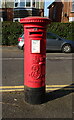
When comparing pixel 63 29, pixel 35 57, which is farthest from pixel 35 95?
pixel 63 29

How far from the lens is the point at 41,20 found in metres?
3.10

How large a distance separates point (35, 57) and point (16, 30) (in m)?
11.5

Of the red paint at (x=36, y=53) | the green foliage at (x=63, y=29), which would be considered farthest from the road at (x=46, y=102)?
the green foliage at (x=63, y=29)

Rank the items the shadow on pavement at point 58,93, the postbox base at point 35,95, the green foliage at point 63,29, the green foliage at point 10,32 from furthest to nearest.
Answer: the green foliage at point 63,29 → the green foliage at point 10,32 → the shadow on pavement at point 58,93 → the postbox base at point 35,95

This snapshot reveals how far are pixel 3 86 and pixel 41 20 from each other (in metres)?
2.20

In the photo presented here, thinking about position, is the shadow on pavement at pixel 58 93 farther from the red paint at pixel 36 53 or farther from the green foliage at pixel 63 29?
the green foliage at pixel 63 29

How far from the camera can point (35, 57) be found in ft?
10.8

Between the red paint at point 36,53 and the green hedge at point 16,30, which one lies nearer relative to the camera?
the red paint at point 36,53

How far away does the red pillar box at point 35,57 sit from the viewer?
10.4 feet

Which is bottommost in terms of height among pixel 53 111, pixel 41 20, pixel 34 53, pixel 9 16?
pixel 53 111

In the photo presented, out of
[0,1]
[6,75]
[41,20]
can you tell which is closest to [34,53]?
[41,20]

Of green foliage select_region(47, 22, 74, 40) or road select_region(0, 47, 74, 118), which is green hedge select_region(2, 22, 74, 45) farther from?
road select_region(0, 47, 74, 118)

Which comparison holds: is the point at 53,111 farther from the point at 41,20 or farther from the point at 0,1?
the point at 0,1

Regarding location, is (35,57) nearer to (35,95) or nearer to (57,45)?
(35,95)
